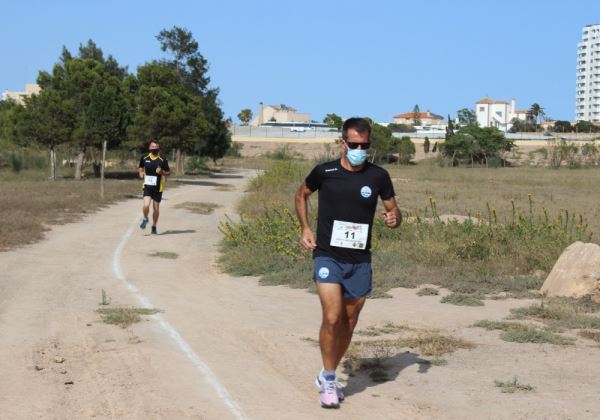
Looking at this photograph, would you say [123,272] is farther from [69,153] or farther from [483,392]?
[69,153]

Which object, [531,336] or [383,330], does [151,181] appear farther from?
[531,336]

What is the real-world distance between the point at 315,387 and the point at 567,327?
140 inches

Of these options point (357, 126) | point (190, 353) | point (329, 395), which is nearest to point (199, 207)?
point (190, 353)

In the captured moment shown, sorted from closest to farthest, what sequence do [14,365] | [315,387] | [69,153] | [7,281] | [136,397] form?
[136,397], [315,387], [14,365], [7,281], [69,153]

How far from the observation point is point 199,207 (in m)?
26.1

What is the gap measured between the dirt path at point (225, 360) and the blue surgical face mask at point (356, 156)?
1.76m

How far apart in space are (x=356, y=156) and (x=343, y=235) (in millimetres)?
586

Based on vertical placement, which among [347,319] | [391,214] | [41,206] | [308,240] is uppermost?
[391,214]

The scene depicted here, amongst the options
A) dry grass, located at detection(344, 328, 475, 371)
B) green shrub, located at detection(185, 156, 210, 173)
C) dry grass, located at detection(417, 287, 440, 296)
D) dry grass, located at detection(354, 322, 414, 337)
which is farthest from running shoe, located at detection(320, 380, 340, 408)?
green shrub, located at detection(185, 156, 210, 173)

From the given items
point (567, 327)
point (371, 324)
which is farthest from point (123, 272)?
point (567, 327)

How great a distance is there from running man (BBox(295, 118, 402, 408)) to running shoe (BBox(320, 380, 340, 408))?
0.15ft

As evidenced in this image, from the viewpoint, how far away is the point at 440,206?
29.9m

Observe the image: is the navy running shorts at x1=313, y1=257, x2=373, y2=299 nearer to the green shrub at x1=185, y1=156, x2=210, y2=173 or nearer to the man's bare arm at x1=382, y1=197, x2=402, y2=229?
the man's bare arm at x1=382, y1=197, x2=402, y2=229

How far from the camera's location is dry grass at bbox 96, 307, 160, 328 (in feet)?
28.5
